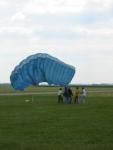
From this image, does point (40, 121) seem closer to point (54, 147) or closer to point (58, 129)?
point (58, 129)

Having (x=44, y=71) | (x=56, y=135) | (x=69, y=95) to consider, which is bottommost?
(x=69, y=95)

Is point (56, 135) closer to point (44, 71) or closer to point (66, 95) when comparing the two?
point (44, 71)

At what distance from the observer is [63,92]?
4484 cm

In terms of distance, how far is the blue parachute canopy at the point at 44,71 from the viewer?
41.6 metres

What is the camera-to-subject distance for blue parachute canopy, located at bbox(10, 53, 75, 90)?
41.6m

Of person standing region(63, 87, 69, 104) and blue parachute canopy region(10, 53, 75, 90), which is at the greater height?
blue parachute canopy region(10, 53, 75, 90)

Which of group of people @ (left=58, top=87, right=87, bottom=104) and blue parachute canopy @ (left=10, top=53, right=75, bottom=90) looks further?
group of people @ (left=58, top=87, right=87, bottom=104)

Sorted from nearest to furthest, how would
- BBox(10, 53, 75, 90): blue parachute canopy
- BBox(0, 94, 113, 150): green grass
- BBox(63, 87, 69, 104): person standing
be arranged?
BBox(0, 94, 113, 150): green grass → BBox(10, 53, 75, 90): blue parachute canopy → BBox(63, 87, 69, 104): person standing

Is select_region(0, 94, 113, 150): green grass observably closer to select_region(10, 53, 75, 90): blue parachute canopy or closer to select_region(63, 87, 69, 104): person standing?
select_region(10, 53, 75, 90): blue parachute canopy

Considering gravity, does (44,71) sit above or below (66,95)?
above

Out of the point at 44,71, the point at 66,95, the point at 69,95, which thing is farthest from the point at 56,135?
the point at 69,95

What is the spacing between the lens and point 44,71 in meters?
41.8

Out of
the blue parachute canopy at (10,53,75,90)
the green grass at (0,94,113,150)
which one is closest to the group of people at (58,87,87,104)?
the blue parachute canopy at (10,53,75,90)

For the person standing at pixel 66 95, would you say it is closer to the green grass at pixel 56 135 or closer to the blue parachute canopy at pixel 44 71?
the blue parachute canopy at pixel 44 71
